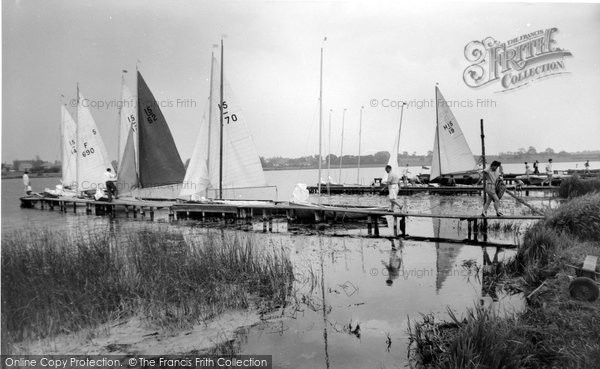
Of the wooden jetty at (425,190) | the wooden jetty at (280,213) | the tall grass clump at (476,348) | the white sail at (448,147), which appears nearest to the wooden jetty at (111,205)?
the wooden jetty at (280,213)

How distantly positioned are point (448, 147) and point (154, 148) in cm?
1536

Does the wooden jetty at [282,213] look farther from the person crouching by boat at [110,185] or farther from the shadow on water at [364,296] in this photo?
the person crouching by boat at [110,185]

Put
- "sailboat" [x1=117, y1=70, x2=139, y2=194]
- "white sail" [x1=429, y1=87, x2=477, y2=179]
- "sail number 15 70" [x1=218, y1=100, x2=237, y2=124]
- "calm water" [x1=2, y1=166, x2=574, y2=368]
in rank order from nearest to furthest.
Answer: "calm water" [x1=2, y1=166, x2=574, y2=368]
"sail number 15 70" [x1=218, y1=100, x2=237, y2=124]
"sailboat" [x1=117, y1=70, x2=139, y2=194]
"white sail" [x1=429, y1=87, x2=477, y2=179]

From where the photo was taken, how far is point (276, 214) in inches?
614

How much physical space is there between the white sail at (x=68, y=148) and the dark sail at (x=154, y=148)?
15.5ft

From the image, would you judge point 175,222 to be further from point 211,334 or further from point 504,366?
point 504,366

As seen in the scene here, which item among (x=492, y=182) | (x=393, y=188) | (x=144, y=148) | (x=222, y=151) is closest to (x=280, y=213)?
(x=222, y=151)

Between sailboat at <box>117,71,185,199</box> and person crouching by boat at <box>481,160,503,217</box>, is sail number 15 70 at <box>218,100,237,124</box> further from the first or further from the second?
person crouching by boat at <box>481,160,503,217</box>

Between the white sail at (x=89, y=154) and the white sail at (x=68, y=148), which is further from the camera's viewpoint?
the white sail at (x=68, y=148)

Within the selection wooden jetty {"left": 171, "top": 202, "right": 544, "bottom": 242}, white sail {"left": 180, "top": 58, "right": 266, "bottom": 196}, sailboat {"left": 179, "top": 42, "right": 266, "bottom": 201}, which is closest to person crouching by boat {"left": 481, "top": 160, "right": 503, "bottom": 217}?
wooden jetty {"left": 171, "top": 202, "right": 544, "bottom": 242}

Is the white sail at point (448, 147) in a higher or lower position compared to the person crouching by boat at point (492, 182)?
higher

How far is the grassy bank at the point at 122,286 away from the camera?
17.0 ft

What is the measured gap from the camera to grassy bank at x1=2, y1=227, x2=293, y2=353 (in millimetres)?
5184

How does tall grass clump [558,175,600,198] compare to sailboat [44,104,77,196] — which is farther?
sailboat [44,104,77,196]
